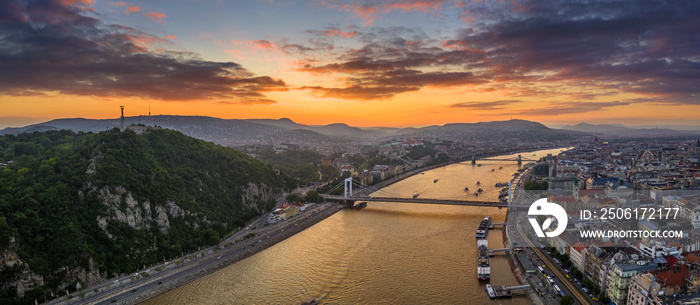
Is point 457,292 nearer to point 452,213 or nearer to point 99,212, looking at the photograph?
point 452,213

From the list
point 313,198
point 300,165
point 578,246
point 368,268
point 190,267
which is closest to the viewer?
point 578,246

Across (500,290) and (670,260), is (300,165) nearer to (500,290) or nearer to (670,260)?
(500,290)

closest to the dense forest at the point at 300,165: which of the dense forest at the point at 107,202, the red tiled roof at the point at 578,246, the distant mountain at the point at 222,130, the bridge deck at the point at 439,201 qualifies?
the bridge deck at the point at 439,201

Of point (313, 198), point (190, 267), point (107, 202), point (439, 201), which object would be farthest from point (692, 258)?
point (107, 202)

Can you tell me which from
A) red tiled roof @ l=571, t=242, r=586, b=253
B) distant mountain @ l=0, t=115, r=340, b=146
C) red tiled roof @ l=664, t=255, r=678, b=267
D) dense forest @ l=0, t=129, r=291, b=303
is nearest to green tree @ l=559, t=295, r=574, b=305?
red tiled roof @ l=571, t=242, r=586, b=253

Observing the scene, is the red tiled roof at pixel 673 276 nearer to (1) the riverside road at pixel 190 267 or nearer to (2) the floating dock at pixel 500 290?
(2) the floating dock at pixel 500 290

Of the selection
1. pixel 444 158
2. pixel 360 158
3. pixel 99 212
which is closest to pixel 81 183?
pixel 99 212
